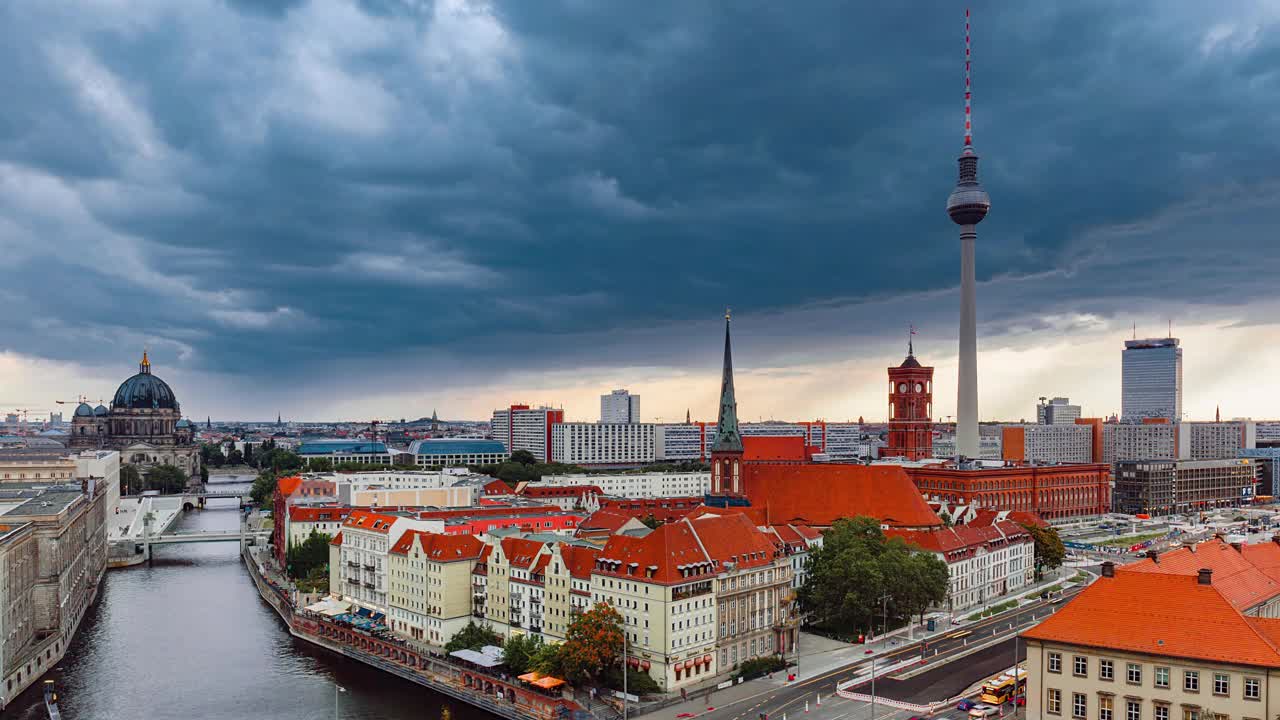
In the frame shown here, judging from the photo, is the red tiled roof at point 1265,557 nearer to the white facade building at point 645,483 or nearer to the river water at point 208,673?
the river water at point 208,673

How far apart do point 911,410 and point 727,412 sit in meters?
73.8

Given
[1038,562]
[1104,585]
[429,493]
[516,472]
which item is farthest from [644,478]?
[1104,585]

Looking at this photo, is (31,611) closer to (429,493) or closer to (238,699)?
(238,699)

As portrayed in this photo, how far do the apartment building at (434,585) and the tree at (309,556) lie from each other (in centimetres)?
2351

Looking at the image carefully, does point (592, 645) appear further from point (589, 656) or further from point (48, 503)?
point (48, 503)

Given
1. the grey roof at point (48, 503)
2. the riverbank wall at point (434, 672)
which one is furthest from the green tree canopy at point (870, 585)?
the grey roof at point (48, 503)

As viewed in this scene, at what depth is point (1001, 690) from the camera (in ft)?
165

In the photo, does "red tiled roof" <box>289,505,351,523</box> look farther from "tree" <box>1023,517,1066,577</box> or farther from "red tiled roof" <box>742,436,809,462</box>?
"red tiled roof" <box>742,436,809,462</box>

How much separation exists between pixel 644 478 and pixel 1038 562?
8363cm

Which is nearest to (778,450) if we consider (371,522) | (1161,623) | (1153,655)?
(371,522)

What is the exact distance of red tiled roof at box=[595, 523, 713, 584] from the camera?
57438mm

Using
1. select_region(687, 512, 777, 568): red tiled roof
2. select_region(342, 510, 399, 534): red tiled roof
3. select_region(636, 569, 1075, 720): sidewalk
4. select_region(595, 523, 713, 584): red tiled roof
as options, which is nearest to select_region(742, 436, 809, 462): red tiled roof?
select_region(636, 569, 1075, 720): sidewalk

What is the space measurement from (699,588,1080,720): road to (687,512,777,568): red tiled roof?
8517 mm

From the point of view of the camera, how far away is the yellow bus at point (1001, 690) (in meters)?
49.8
